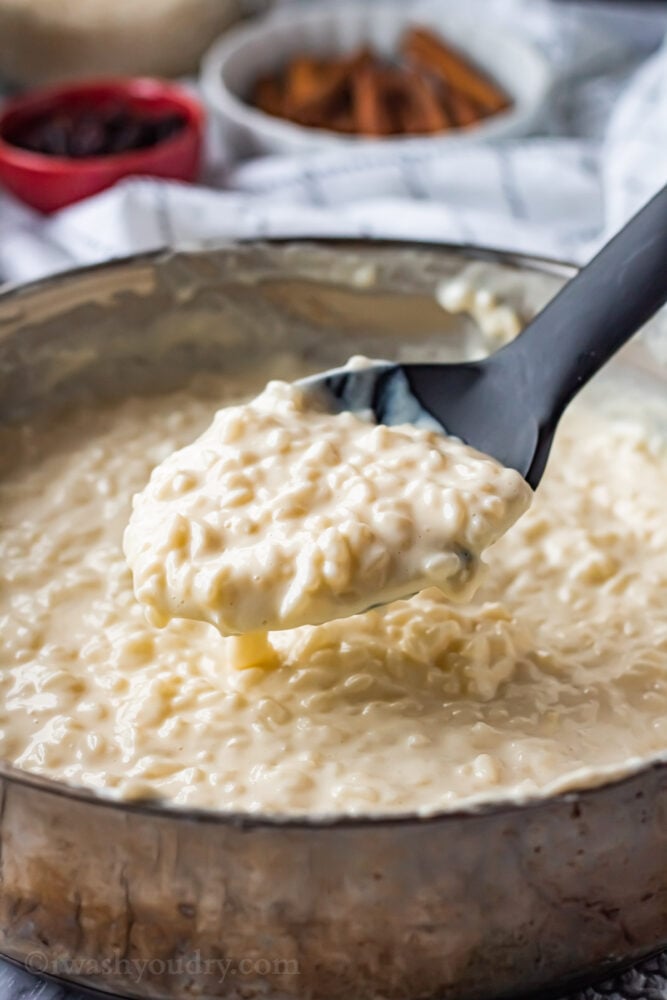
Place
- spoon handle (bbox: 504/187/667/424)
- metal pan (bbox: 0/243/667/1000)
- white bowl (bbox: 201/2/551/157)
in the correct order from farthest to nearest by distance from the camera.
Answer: white bowl (bbox: 201/2/551/157) < spoon handle (bbox: 504/187/667/424) < metal pan (bbox: 0/243/667/1000)

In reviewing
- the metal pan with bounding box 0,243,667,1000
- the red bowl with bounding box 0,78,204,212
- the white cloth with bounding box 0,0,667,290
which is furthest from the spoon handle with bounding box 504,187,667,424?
the red bowl with bounding box 0,78,204,212

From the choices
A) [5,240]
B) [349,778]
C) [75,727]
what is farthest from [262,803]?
[5,240]

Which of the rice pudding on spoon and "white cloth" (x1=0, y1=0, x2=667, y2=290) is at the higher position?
the rice pudding on spoon

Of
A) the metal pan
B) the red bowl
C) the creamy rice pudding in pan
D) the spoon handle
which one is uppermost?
the spoon handle

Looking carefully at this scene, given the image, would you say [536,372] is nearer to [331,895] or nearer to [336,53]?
[331,895]

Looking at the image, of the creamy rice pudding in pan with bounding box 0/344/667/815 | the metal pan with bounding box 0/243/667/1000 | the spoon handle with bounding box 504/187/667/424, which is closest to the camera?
the metal pan with bounding box 0/243/667/1000

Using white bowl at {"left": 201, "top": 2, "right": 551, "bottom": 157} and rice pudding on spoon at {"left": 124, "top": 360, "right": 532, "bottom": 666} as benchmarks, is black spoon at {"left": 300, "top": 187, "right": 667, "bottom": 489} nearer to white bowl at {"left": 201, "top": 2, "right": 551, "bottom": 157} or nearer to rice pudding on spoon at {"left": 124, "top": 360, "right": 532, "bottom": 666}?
rice pudding on spoon at {"left": 124, "top": 360, "right": 532, "bottom": 666}

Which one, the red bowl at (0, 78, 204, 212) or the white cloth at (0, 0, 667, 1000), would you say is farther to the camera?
the red bowl at (0, 78, 204, 212)

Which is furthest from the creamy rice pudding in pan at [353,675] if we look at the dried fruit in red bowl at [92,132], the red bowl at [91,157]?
the dried fruit in red bowl at [92,132]
